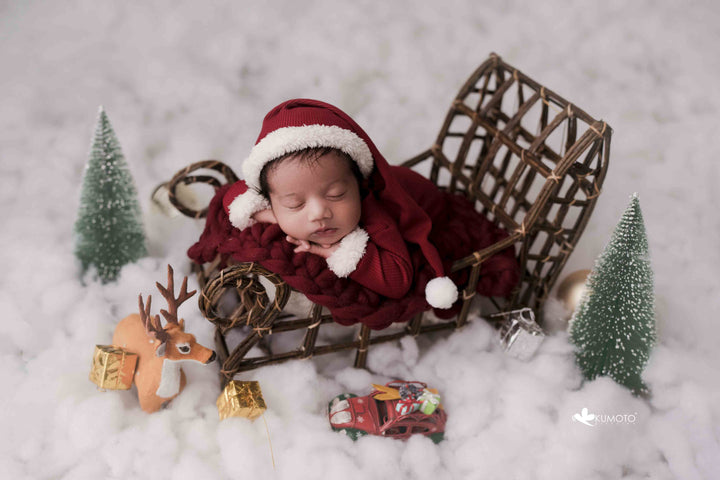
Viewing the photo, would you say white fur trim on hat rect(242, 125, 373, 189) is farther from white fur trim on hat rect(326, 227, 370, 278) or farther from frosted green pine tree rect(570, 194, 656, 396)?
frosted green pine tree rect(570, 194, 656, 396)

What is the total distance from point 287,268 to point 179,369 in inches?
12.8

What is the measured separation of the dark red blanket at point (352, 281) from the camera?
114cm

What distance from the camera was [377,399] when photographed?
1.26 meters

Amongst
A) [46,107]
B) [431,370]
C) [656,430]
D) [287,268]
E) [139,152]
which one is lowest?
[656,430]

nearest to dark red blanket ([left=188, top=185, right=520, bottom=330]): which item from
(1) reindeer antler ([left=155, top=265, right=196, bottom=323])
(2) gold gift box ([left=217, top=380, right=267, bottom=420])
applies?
(1) reindeer antler ([left=155, top=265, right=196, bottom=323])

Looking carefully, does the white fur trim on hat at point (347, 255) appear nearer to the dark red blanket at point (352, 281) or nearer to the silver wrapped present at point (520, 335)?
the dark red blanket at point (352, 281)

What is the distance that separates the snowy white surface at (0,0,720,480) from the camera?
122cm

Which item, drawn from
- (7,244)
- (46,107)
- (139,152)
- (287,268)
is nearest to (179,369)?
(287,268)

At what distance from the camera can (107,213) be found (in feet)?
4.62

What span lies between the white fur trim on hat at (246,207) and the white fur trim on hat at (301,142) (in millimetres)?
63

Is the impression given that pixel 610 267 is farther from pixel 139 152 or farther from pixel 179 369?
pixel 139 152

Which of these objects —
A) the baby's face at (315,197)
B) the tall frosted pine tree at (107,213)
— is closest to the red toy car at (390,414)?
the baby's face at (315,197)

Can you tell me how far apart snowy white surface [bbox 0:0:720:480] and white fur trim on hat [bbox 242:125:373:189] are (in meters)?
0.48

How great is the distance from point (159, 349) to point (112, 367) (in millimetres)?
124
